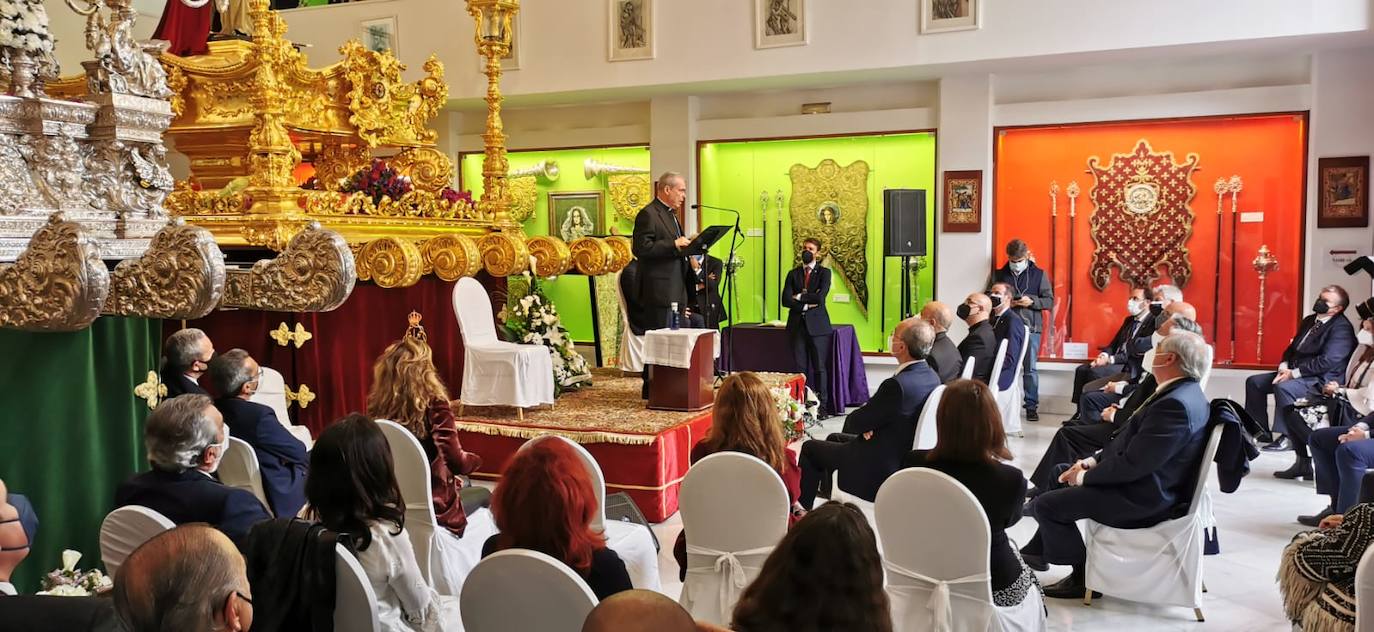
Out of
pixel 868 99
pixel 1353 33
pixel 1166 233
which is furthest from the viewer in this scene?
pixel 868 99

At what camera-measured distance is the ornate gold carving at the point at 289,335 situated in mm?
6176

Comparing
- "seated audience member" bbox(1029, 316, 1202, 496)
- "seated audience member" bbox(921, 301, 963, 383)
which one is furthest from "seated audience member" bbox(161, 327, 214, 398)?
"seated audience member" bbox(1029, 316, 1202, 496)

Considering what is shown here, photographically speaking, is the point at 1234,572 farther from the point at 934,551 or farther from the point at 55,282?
the point at 55,282

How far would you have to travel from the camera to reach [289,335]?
6.21 m

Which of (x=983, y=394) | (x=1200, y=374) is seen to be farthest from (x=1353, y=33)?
(x=983, y=394)

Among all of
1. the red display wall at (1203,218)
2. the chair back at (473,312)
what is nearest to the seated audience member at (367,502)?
the chair back at (473,312)

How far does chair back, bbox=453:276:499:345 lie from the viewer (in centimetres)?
689

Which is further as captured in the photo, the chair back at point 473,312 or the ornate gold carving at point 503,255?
the ornate gold carving at point 503,255

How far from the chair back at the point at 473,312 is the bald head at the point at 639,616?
17.7 feet

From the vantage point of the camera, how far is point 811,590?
1.99 m

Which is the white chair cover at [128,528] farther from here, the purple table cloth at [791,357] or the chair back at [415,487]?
the purple table cloth at [791,357]

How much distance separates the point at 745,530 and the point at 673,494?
279 centimetres

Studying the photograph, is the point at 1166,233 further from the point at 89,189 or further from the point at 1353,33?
the point at 89,189

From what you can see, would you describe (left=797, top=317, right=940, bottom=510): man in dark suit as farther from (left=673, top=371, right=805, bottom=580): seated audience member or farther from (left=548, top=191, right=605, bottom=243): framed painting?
(left=548, top=191, right=605, bottom=243): framed painting
